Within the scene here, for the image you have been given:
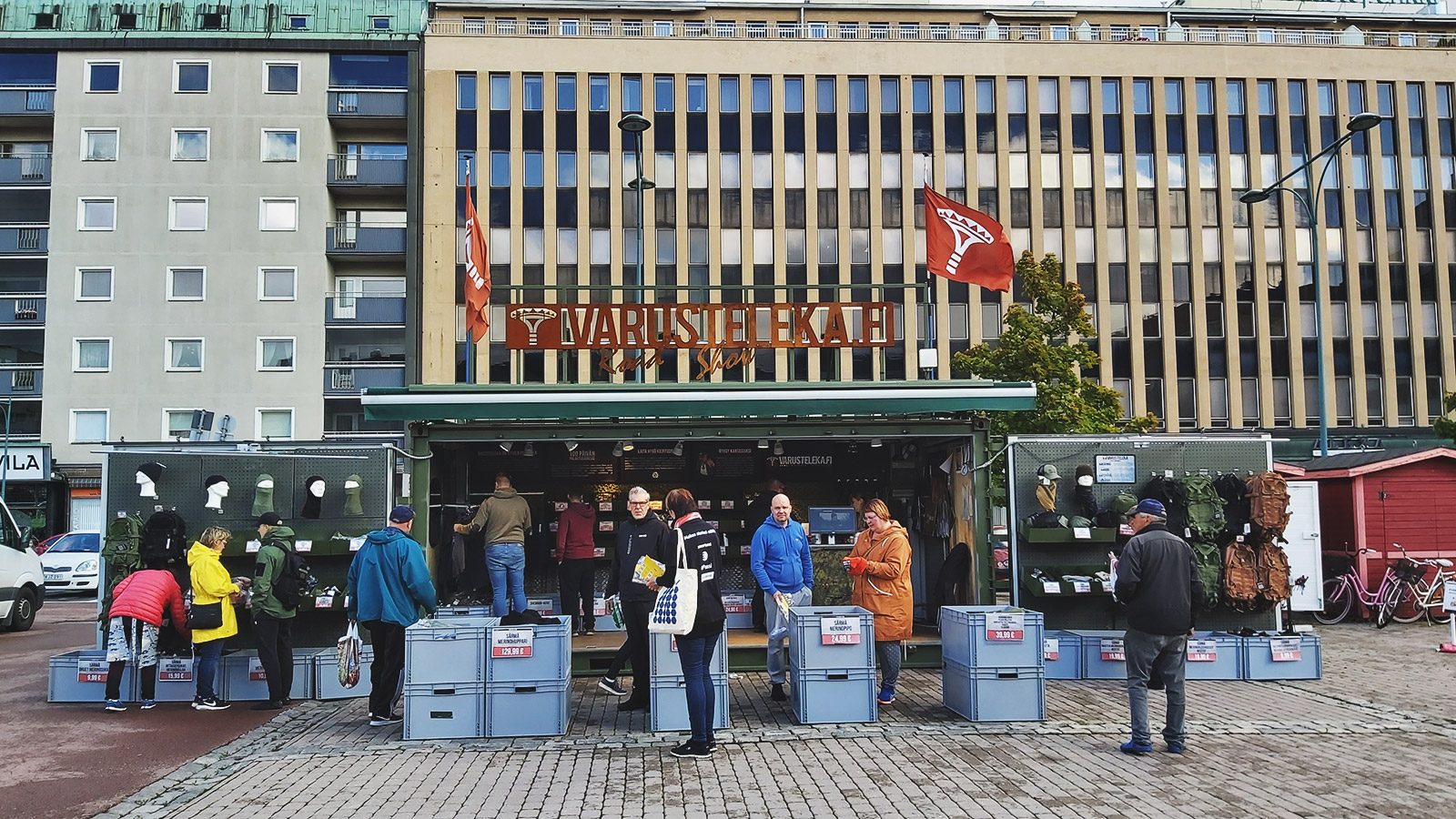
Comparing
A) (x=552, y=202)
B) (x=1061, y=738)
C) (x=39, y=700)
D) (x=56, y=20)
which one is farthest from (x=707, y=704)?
(x=56, y=20)

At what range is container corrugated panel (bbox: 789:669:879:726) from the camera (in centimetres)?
937

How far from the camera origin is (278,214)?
41500 mm

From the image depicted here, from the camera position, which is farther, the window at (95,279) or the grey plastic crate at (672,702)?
the window at (95,279)

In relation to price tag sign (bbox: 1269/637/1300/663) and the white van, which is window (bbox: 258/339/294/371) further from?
price tag sign (bbox: 1269/637/1300/663)

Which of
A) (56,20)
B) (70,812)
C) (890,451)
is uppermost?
(56,20)

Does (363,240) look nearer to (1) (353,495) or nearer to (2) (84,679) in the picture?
(1) (353,495)

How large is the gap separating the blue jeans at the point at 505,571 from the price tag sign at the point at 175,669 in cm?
308

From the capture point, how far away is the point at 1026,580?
12055mm

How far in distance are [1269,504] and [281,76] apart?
128ft

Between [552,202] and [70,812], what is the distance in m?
35.3

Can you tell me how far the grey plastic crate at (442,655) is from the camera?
29.6ft

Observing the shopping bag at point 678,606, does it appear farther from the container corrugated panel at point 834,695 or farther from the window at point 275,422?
Result: the window at point 275,422

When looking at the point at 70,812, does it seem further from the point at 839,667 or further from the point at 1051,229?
the point at 1051,229

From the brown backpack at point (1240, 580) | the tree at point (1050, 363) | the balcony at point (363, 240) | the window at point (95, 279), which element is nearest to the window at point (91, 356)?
the window at point (95, 279)
